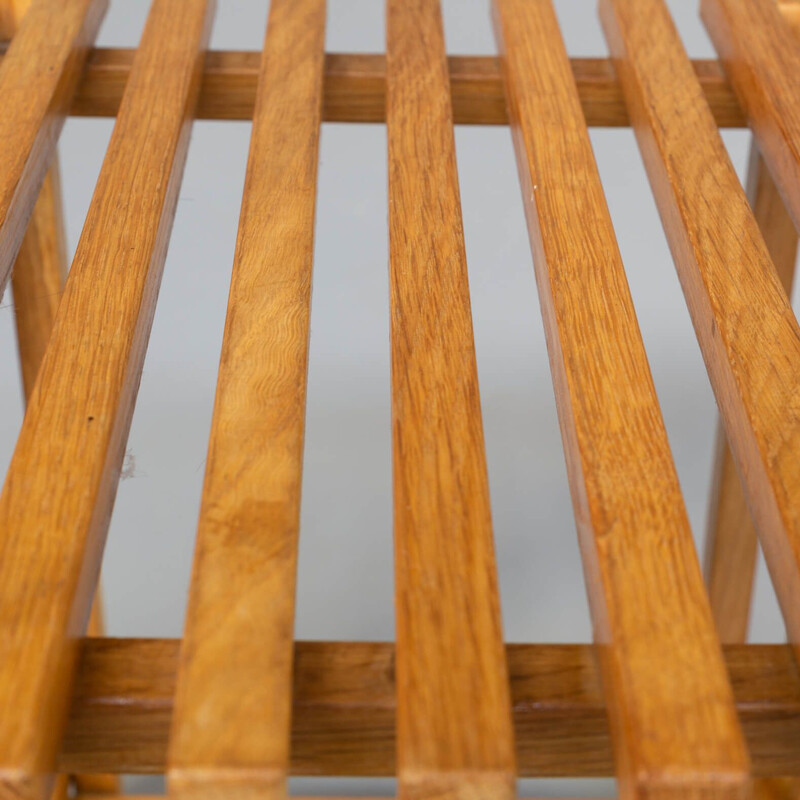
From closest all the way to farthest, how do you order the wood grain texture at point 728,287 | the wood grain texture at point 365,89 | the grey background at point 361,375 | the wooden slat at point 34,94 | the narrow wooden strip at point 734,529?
the wood grain texture at point 728,287, the wooden slat at point 34,94, the wood grain texture at point 365,89, the narrow wooden strip at point 734,529, the grey background at point 361,375

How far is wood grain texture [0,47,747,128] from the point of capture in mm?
883

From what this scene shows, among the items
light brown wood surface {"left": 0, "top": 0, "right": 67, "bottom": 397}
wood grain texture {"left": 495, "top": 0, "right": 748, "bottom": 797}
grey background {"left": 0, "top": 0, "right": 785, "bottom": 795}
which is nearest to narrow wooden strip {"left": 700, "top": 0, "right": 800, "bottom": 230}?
wood grain texture {"left": 495, "top": 0, "right": 748, "bottom": 797}

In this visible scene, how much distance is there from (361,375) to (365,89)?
97 centimetres

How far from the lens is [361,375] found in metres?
1.84

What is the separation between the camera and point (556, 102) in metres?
0.80

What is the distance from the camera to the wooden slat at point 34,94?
2.27 ft

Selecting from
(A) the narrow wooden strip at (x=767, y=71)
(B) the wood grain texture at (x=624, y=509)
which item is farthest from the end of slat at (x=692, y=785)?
(A) the narrow wooden strip at (x=767, y=71)

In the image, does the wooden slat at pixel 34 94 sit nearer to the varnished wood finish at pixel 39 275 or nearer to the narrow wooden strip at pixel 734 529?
the varnished wood finish at pixel 39 275

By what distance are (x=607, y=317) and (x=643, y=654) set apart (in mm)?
219

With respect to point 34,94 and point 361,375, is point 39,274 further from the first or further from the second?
point 361,375

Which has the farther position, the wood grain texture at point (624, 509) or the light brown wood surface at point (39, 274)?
the light brown wood surface at point (39, 274)

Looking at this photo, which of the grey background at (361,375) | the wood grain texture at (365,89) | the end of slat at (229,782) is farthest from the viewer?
the grey background at (361,375)

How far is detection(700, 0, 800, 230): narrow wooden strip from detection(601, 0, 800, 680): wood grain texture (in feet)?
0.14

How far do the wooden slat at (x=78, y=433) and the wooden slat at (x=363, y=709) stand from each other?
0.02 m
